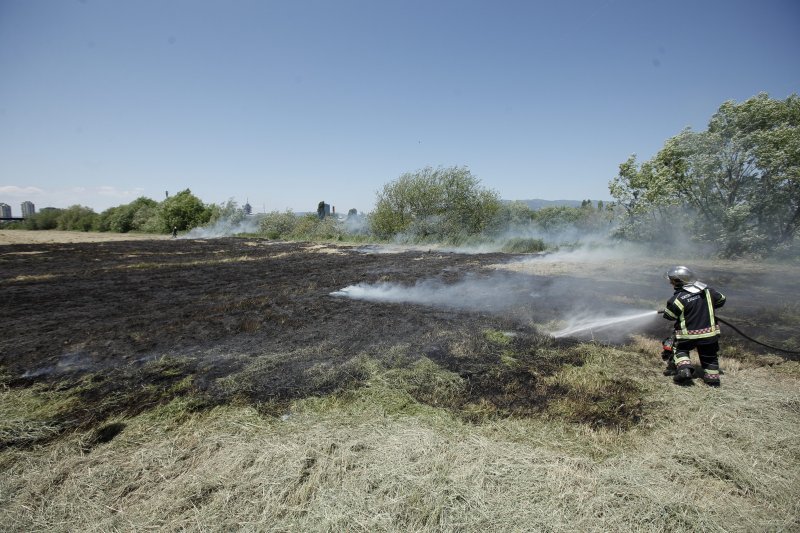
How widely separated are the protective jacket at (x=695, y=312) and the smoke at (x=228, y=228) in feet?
153

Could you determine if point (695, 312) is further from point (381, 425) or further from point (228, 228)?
point (228, 228)

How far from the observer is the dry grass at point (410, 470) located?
7.97 ft

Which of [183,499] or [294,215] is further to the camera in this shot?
[294,215]

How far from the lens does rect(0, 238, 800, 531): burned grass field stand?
251 centimetres

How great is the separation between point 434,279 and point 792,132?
1755cm

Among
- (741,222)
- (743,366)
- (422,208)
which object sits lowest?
(743,366)

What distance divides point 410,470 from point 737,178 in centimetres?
2290

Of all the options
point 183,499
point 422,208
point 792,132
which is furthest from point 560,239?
point 183,499

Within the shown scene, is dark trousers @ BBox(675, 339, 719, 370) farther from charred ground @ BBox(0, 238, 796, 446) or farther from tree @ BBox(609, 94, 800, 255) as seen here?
tree @ BBox(609, 94, 800, 255)

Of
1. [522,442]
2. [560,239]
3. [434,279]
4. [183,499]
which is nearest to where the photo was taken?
[183,499]

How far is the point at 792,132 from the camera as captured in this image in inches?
614

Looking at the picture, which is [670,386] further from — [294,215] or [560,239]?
[294,215]

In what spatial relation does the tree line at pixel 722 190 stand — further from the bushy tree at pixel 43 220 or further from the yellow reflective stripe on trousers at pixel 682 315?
the bushy tree at pixel 43 220

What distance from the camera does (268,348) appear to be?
18.9ft
